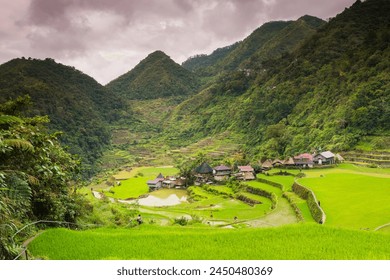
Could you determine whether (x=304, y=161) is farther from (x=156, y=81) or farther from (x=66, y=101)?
(x=156, y=81)

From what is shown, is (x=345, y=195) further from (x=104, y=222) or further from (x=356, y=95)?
(x=356, y=95)

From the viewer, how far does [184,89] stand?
145 m

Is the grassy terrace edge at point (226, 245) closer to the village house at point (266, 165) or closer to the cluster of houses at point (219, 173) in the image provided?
the cluster of houses at point (219, 173)

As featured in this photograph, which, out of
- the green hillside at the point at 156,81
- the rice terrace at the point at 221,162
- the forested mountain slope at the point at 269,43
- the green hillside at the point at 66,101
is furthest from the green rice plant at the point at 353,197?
the green hillside at the point at 156,81

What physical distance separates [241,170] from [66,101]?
59.4m

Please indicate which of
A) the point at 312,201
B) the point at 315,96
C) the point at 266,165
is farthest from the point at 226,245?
the point at 315,96

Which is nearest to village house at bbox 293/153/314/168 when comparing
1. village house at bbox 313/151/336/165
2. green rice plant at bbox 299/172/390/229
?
village house at bbox 313/151/336/165

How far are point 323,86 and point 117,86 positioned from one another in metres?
116

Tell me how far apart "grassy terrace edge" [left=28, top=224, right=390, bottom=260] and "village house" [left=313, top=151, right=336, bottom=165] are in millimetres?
28530

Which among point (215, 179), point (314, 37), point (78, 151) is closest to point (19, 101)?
point (215, 179)

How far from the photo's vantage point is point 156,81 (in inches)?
5856

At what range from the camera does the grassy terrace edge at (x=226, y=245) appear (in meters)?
4.99

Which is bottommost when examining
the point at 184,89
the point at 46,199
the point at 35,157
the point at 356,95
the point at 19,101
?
the point at 46,199

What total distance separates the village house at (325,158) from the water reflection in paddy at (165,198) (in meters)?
13.3
